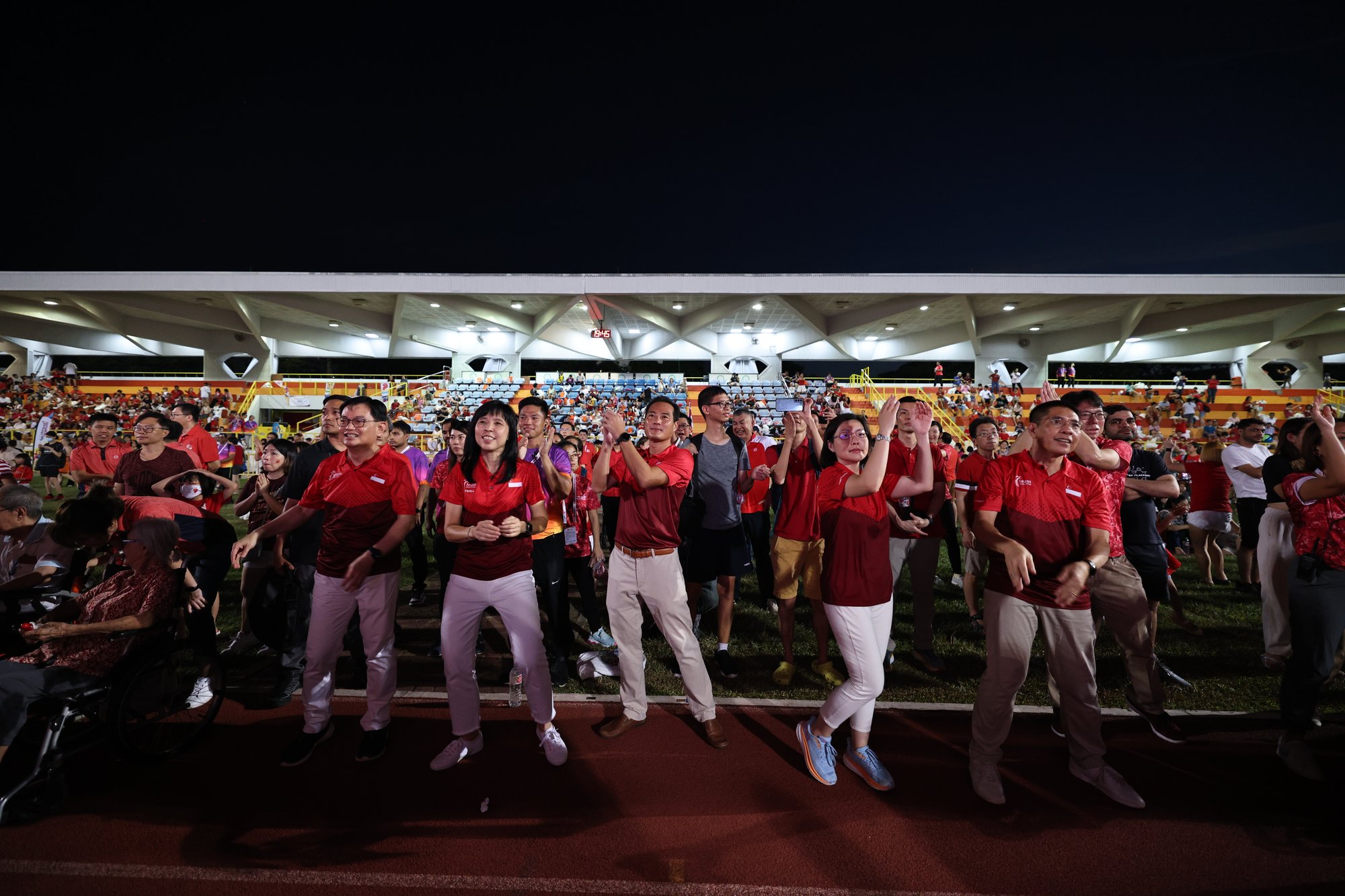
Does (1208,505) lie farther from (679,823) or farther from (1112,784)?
(679,823)

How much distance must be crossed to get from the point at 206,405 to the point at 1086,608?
2856cm

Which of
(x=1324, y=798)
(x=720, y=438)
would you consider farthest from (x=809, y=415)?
(x=1324, y=798)

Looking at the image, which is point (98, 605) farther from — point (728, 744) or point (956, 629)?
point (956, 629)

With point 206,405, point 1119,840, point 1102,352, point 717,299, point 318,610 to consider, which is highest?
point 717,299

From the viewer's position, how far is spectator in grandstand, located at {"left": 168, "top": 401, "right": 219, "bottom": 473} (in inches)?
223

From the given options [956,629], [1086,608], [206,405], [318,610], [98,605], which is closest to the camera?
[1086,608]

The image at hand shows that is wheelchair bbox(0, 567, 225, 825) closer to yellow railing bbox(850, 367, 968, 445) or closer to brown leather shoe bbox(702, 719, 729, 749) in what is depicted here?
brown leather shoe bbox(702, 719, 729, 749)

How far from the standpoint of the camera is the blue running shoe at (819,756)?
3.01 m

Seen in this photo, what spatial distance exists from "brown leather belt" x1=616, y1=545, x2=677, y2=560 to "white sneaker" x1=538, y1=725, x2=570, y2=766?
112 cm

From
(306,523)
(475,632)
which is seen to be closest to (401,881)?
(475,632)

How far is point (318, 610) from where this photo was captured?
324 cm

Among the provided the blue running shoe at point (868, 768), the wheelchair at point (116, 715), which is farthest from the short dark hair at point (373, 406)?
the blue running shoe at point (868, 768)

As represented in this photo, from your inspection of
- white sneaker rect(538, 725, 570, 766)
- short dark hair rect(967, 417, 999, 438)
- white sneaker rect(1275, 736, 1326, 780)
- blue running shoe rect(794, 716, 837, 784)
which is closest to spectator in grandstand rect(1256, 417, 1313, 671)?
white sneaker rect(1275, 736, 1326, 780)

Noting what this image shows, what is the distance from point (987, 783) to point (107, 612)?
15.7 ft
